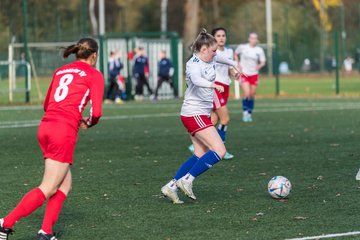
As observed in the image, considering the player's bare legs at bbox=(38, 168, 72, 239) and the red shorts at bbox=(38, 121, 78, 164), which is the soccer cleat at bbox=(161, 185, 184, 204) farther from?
the red shorts at bbox=(38, 121, 78, 164)

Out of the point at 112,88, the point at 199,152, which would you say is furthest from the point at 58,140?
the point at 112,88

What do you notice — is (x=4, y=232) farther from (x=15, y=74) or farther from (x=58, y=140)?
(x=15, y=74)

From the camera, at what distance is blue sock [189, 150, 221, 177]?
11.2 m

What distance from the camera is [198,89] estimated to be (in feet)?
37.9

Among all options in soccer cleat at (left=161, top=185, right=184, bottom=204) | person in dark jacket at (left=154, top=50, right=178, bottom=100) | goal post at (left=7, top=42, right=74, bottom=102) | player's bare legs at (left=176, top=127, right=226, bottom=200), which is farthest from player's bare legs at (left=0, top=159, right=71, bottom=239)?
person in dark jacket at (left=154, top=50, right=178, bottom=100)

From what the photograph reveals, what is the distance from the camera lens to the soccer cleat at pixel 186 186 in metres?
11.1

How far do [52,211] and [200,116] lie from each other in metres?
3.16

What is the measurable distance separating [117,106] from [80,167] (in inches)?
647

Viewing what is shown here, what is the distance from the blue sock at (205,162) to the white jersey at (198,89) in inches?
21.3

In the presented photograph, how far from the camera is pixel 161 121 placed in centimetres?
2392

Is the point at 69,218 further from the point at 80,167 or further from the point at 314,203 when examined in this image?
the point at 80,167

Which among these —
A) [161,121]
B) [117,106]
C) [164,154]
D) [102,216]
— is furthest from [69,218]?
[117,106]

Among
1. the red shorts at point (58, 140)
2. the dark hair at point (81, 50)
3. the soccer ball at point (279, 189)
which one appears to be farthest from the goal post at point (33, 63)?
the red shorts at point (58, 140)

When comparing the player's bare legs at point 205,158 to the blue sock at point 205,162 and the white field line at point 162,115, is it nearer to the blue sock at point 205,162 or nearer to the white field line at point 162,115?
the blue sock at point 205,162
